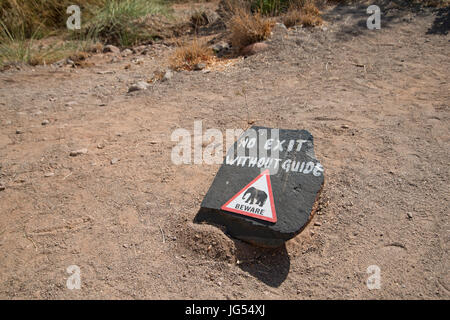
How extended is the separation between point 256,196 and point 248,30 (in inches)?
113

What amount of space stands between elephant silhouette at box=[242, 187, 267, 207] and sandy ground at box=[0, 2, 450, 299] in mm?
254

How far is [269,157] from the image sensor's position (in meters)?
2.26

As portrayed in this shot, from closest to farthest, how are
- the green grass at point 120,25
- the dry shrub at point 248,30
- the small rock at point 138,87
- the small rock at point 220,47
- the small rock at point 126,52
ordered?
the small rock at point 138,87, the dry shrub at point 248,30, the small rock at point 220,47, the small rock at point 126,52, the green grass at point 120,25

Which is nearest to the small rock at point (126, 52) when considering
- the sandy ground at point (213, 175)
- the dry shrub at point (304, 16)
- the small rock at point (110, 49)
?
the small rock at point (110, 49)

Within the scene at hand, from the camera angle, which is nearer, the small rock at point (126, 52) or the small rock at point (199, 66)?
the small rock at point (199, 66)

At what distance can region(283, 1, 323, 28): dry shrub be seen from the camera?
461 centimetres

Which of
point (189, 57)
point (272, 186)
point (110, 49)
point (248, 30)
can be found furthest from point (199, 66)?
point (272, 186)

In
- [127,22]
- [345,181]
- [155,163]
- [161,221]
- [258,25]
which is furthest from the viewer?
[127,22]

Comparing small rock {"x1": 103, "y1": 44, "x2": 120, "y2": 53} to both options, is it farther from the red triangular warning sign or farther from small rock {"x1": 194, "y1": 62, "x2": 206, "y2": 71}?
the red triangular warning sign

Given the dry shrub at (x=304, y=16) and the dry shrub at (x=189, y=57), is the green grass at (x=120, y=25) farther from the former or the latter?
the dry shrub at (x=304, y=16)

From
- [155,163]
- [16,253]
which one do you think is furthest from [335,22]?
[16,253]

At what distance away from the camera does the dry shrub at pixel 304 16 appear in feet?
15.1

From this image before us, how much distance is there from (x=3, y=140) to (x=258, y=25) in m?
2.98

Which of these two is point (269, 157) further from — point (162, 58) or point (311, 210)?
point (162, 58)
